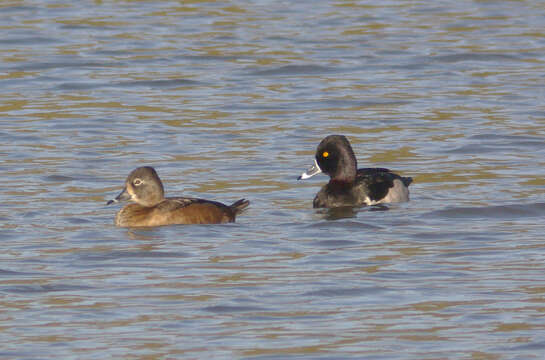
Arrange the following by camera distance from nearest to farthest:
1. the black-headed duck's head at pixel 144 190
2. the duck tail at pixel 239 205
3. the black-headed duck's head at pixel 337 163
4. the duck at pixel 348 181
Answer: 1. the duck tail at pixel 239 205
2. the black-headed duck's head at pixel 144 190
3. the duck at pixel 348 181
4. the black-headed duck's head at pixel 337 163

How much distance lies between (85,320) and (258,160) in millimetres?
6991

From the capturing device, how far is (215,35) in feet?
81.9

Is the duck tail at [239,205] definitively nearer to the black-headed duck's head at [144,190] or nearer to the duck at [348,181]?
the black-headed duck's head at [144,190]

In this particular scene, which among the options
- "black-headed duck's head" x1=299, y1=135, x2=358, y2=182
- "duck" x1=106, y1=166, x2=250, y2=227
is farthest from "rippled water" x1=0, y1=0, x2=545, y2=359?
"black-headed duck's head" x1=299, y1=135, x2=358, y2=182

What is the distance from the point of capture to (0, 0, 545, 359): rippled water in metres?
8.90

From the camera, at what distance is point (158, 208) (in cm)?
1272

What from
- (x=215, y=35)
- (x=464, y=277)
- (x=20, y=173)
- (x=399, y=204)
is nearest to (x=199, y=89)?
(x=215, y=35)

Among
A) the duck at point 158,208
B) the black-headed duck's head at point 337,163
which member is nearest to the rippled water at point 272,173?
the duck at point 158,208

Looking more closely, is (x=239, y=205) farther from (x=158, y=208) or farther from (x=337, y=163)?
(x=337, y=163)

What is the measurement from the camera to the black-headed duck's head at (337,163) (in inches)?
567

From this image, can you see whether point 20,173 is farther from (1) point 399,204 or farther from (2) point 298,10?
(2) point 298,10

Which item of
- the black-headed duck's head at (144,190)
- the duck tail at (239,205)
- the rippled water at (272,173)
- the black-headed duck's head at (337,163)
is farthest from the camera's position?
the black-headed duck's head at (337,163)

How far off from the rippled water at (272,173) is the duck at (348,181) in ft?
0.80

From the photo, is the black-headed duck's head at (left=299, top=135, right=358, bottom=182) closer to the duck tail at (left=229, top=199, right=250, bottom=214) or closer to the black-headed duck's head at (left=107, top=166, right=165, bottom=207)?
the duck tail at (left=229, top=199, right=250, bottom=214)
